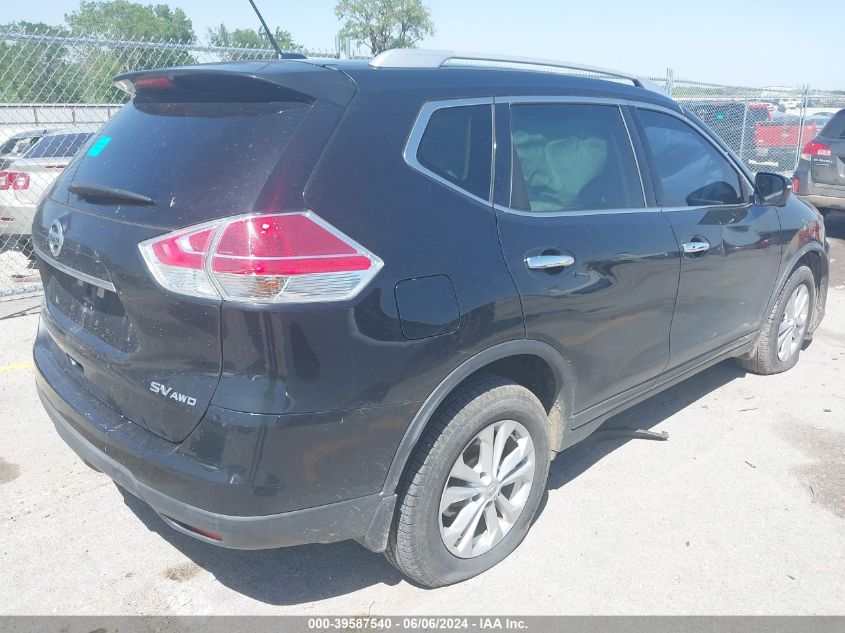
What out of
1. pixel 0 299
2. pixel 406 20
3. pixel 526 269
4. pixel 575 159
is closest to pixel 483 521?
pixel 526 269

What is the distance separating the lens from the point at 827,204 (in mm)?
9742

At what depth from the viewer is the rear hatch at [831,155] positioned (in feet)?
31.3

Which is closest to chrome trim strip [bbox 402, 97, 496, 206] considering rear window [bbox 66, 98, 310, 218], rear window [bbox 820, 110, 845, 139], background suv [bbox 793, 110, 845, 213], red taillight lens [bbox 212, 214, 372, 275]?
rear window [bbox 66, 98, 310, 218]

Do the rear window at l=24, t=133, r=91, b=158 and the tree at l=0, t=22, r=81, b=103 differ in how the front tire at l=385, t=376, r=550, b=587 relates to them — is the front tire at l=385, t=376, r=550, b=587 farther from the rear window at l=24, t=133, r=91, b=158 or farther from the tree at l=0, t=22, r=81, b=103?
the tree at l=0, t=22, r=81, b=103

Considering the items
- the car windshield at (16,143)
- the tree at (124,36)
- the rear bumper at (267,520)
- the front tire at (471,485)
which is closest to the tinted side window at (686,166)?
the front tire at (471,485)

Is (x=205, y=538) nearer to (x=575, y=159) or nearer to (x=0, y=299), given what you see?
(x=575, y=159)

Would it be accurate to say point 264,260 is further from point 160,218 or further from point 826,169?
point 826,169

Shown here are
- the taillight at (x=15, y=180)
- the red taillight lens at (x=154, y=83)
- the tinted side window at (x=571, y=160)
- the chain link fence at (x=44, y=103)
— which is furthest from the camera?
the taillight at (x=15, y=180)

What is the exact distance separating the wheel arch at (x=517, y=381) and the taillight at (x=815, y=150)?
852 cm

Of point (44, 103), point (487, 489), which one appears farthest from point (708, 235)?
point (44, 103)

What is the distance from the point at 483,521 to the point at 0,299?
5.77 metres

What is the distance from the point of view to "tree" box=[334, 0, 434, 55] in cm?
6109

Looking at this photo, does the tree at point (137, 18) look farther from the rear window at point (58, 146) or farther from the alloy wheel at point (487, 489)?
the alloy wheel at point (487, 489)

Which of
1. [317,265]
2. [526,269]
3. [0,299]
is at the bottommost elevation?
[0,299]
